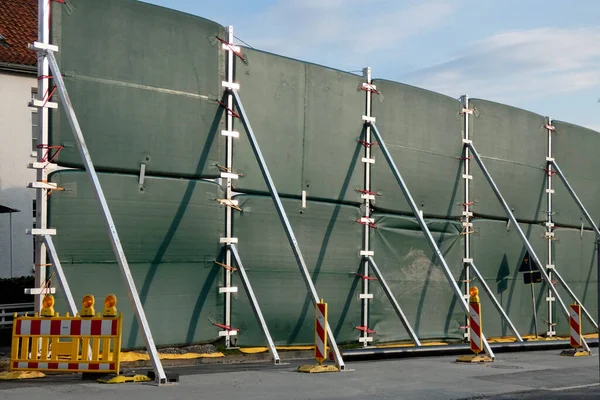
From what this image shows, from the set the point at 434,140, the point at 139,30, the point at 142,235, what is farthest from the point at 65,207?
the point at 434,140

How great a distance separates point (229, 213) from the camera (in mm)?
13836

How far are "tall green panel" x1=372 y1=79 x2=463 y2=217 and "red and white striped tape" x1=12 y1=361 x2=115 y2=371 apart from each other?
25.3 ft

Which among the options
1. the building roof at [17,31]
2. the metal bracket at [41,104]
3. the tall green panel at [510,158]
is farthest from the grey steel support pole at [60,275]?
the building roof at [17,31]

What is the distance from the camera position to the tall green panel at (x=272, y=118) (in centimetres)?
1414

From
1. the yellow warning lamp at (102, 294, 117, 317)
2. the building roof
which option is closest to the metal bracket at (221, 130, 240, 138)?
the yellow warning lamp at (102, 294, 117, 317)

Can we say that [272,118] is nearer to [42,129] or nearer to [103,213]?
[42,129]

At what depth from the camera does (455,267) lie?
58.7 feet

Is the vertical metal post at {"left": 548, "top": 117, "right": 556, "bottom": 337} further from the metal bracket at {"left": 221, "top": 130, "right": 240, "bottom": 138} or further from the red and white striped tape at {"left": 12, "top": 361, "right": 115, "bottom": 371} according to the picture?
the red and white striped tape at {"left": 12, "top": 361, "right": 115, "bottom": 371}

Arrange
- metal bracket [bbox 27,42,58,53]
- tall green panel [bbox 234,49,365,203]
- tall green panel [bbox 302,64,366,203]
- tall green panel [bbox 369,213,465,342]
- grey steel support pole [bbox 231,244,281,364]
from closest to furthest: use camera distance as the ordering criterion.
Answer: metal bracket [bbox 27,42,58,53]
grey steel support pole [bbox 231,244,281,364]
tall green panel [bbox 234,49,365,203]
tall green panel [bbox 302,64,366,203]
tall green panel [bbox 369,213,465,342]

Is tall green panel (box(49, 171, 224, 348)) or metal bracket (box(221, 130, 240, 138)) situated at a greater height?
metal bracket (box(221, 130, 240, 138))

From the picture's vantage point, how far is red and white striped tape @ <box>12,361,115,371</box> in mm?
10086

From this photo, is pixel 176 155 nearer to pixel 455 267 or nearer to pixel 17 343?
pixel 17 343

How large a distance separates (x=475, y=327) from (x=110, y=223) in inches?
251

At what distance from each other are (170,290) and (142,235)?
3.33 ft
